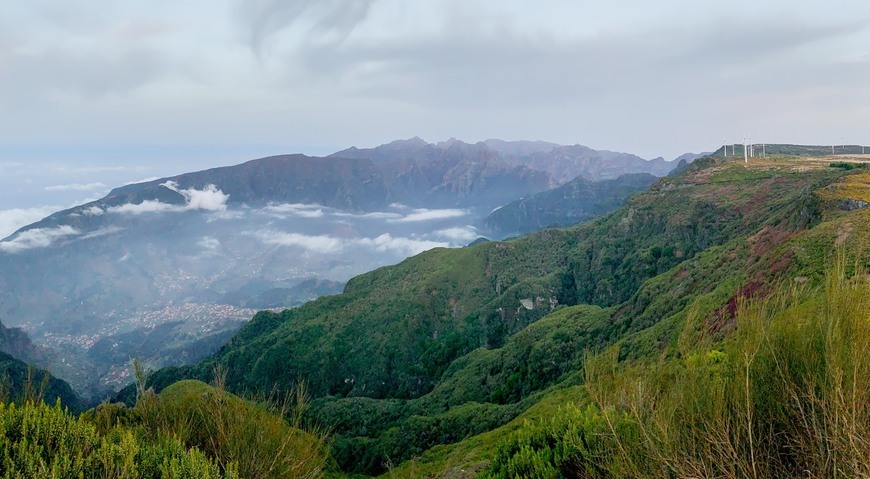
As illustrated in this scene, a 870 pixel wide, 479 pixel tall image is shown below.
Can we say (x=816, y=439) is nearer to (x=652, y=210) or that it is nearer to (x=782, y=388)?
(x=782, y=388)

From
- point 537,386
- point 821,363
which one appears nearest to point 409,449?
point 537,386

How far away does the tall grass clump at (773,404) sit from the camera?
316 inches

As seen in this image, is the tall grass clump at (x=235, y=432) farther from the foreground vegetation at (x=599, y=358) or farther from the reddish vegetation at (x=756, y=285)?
the reddish vegetation at (x=756, y=285)

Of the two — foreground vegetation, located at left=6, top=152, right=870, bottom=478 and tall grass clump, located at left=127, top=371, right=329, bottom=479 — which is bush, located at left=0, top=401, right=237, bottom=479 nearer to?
foreground vegetation, located at left=6, top=152, right=870, bottom=478

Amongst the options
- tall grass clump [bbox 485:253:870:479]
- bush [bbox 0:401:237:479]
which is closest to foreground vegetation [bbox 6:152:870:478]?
tall grass clump [bbox 485:253:870:479]

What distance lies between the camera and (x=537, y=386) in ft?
246

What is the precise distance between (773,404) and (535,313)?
12541 cm

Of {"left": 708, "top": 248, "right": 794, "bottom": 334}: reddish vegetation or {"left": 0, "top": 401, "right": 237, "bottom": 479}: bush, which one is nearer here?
{"left": 0, "top": 401, "right": 237, "bottom": 479}: bush

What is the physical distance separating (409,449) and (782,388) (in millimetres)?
63439

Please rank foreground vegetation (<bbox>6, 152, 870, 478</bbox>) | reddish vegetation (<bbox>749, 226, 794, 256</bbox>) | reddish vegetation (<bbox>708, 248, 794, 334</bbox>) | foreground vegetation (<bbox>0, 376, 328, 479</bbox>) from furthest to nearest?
reddish vegetation (<bbox>749, 226, 794, 256</bbox>) → reddish vegetation (<bbox>708, 248, 794, 334</bbox>) → foreground vegetation (<bbox>0, 376, 328, 479</bbox>) → foreground vegetation (<bbox>6, 152, 870, 478</bbox>)

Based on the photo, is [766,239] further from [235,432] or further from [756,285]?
[235,432]

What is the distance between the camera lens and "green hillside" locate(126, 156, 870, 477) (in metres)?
42.9

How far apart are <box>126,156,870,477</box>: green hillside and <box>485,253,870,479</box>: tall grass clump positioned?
4.38 feet

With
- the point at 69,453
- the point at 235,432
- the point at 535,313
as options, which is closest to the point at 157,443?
the point at 235,432
